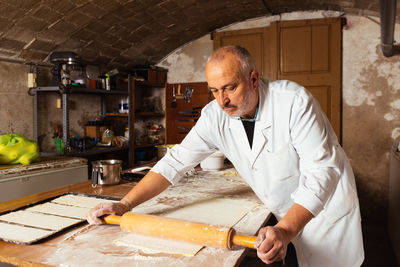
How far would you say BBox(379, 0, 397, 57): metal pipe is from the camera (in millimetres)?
2266

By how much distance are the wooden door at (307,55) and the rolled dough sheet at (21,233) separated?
Answer: 3725mm

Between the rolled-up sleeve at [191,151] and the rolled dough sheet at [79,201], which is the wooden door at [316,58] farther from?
the rolled dough sheet at [79,201]

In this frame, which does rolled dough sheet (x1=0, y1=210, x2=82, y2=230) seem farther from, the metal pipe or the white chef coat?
the metal pipe

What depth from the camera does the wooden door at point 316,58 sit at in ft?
13.4

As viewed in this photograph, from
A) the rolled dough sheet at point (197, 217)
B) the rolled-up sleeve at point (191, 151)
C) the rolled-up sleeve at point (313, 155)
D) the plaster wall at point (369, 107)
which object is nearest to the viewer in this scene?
the rolled dough sheet at point (197, 217)

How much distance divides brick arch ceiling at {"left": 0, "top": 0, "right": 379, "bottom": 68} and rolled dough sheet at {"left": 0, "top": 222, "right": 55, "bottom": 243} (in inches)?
81.8

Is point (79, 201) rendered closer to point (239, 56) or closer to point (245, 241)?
point (245, 241)

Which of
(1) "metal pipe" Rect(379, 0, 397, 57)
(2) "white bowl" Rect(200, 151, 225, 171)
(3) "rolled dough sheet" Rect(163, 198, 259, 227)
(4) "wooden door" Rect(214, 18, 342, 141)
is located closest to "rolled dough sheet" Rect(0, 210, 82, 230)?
(3) "rolled dough sheet" Rect(163, 198, 259, 227)

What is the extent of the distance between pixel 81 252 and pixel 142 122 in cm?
407

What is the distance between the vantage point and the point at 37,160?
113 inches

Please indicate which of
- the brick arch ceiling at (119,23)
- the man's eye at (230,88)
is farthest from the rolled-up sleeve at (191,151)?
the brick arch ceiling at (119,23)

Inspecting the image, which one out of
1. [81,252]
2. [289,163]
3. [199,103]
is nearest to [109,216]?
[81,252]

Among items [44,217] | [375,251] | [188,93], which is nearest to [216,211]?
[44,217]

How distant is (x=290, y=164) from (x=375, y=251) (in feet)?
8.21
